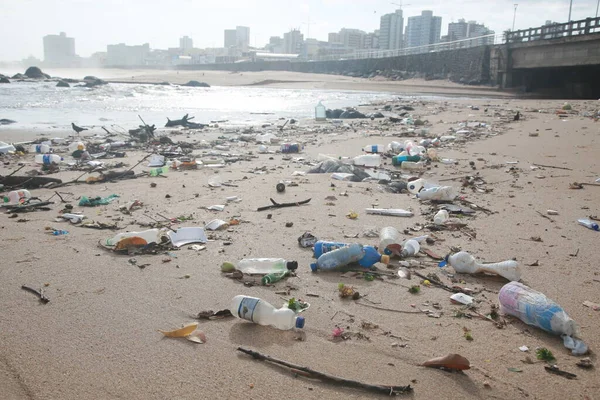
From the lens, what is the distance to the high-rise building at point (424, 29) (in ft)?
397

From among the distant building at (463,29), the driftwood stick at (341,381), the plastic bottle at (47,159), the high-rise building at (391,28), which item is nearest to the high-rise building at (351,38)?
the high-rise building at (391,28)

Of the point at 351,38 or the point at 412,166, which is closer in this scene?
the point at 412,166

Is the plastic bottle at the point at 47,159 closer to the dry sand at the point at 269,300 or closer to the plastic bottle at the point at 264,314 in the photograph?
the dry sand at the point at 269,300

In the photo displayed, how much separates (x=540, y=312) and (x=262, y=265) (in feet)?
4.86

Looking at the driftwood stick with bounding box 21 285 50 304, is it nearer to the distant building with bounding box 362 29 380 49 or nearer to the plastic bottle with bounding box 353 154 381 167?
the plastic bottle with bounding box 353 154 381 167

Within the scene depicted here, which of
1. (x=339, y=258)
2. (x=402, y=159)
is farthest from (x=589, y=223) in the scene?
(x=402, y=159)

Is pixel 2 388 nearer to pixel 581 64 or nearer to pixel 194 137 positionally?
pixel 194 137

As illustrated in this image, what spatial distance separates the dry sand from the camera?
1733 millimetres

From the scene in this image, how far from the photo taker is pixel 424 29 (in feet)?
402

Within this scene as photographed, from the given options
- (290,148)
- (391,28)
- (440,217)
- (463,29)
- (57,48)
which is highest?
(391,28)

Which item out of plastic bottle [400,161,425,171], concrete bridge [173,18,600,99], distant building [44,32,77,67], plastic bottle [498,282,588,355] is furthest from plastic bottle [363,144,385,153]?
distant building [44,32,77,67]

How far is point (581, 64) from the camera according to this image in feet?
64.3

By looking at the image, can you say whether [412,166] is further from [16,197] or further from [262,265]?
[16,197]

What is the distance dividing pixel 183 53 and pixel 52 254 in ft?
579
